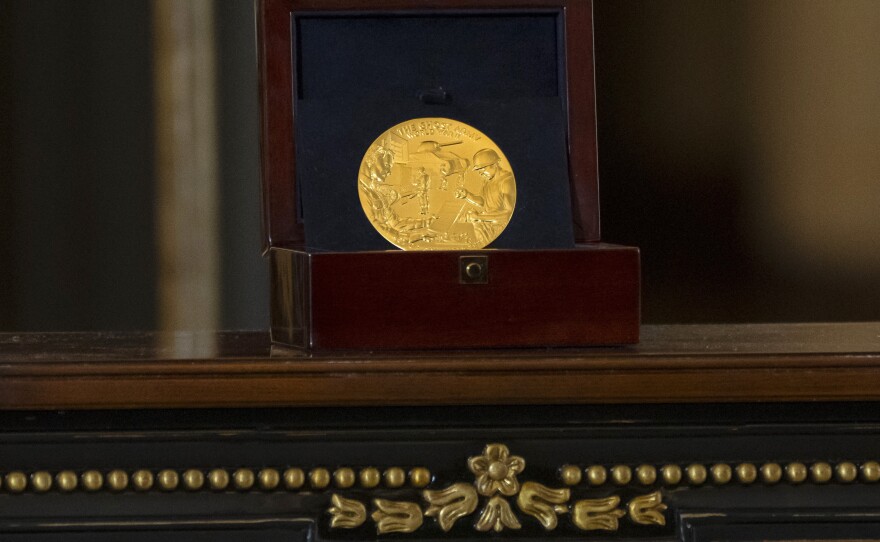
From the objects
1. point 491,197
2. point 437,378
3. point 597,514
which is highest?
point 491,197

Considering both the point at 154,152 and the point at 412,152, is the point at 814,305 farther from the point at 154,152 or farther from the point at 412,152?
the point at 154,152

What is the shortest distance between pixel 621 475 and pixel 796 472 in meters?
0.13

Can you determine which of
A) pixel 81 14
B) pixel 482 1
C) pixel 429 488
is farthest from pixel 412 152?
pixel 81 14

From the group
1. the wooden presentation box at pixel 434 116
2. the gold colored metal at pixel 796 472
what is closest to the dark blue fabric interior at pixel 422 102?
the wooden presentation box at pixel 434 116

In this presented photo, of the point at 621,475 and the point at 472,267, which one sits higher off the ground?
the point at 472,267

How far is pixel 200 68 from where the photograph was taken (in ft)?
4.02

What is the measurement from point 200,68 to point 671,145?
546 millimetres

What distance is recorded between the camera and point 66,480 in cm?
75

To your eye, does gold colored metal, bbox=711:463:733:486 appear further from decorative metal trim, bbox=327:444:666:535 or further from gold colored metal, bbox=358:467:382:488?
Result: gold colored metal, bbox=358:467:382:488

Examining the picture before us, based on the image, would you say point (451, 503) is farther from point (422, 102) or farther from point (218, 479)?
point (422, 102)

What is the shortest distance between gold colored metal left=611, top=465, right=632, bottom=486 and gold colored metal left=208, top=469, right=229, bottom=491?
0.91ft

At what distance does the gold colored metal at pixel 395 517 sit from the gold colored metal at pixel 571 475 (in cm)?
11

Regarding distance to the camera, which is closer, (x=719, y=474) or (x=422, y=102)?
(x=719, y=474)

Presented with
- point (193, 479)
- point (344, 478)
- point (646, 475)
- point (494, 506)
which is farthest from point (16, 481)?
point (646, 475)
